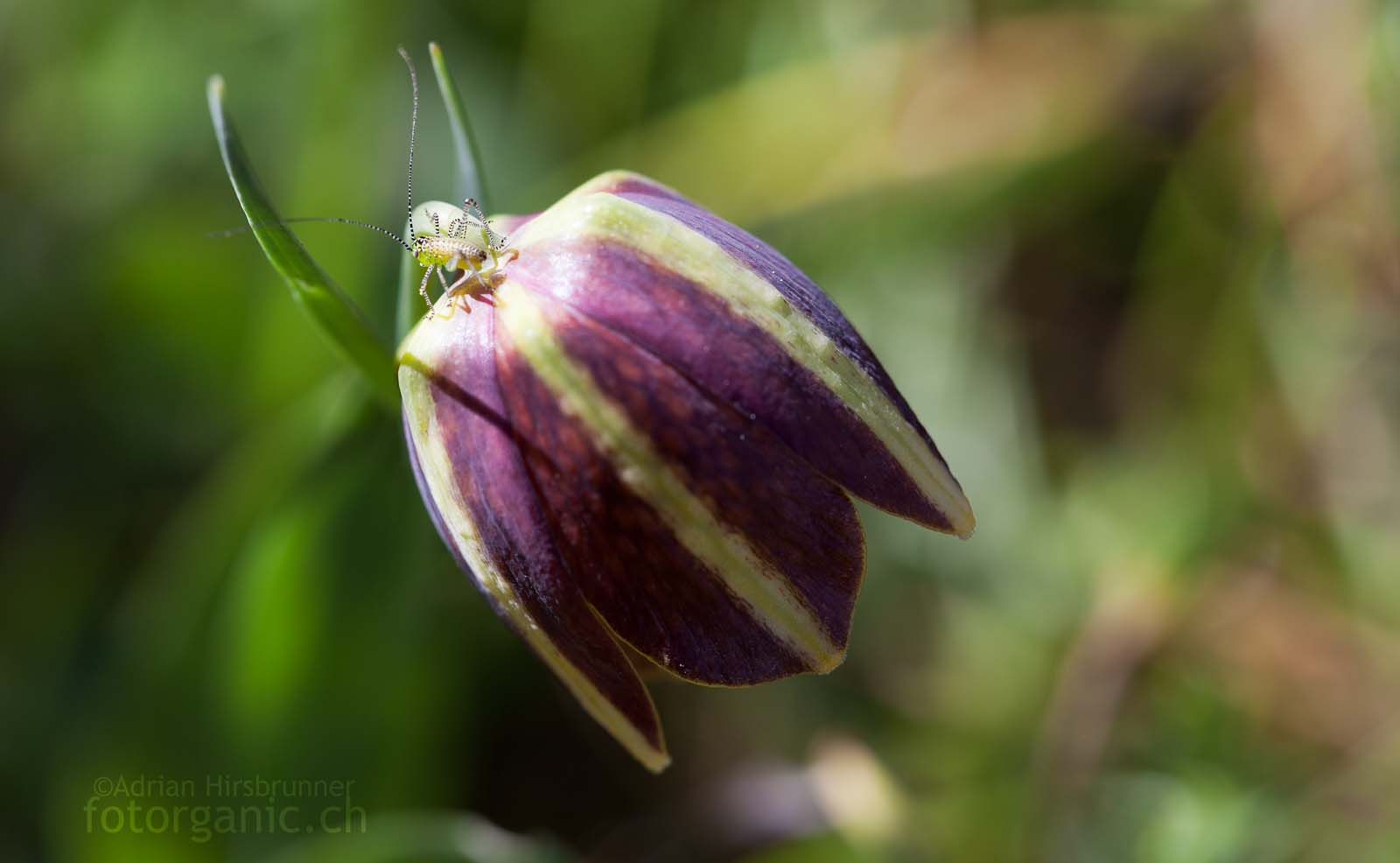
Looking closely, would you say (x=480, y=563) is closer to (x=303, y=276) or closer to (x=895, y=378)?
(x=303, y=276)

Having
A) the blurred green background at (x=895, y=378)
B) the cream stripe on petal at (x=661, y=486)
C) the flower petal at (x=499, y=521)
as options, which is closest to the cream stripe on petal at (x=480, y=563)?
the flower petal at (x=499, y=521)

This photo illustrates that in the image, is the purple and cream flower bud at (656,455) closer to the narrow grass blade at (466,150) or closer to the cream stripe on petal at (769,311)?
the cream stripe on petal at (769,311)

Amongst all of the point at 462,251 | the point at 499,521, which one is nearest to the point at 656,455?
the point at 499,521

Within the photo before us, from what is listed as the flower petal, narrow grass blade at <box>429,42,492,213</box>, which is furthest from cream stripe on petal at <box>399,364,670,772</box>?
narrow grass blade at <box>429,42,492,213</box>

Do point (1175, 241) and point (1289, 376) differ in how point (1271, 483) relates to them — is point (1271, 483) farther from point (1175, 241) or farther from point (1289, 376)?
point (1175, 241)

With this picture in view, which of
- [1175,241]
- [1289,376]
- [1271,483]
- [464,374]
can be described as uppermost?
[1175,241]

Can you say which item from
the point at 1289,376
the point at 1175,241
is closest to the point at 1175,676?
the point at 1289,376
